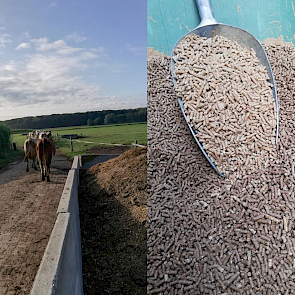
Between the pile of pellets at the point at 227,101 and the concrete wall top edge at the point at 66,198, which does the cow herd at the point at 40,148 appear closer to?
the concrete wall top edge at the point at 66,198

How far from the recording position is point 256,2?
1.92m

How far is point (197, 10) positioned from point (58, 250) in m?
1.54

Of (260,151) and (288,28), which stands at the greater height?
(288,28)

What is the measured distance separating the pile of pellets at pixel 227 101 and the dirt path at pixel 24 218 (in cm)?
91

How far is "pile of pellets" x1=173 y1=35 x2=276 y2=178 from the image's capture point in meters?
1.21

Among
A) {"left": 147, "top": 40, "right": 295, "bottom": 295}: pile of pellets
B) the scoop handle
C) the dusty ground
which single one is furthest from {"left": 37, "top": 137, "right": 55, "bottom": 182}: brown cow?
the scoop handle

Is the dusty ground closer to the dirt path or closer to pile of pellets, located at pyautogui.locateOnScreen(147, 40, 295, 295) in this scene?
the dirt path

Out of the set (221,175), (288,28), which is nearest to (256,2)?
(288,28)

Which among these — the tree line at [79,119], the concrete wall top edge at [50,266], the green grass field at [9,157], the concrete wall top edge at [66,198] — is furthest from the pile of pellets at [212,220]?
the green grass field at [9,157]

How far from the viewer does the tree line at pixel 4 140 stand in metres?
1.73

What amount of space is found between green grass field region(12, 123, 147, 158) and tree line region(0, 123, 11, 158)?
0.07m

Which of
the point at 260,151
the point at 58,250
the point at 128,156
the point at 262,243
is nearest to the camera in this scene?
the point at 58,250

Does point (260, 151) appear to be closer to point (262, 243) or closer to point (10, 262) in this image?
point (262, 243)

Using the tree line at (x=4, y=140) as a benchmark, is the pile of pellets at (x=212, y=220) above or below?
below
